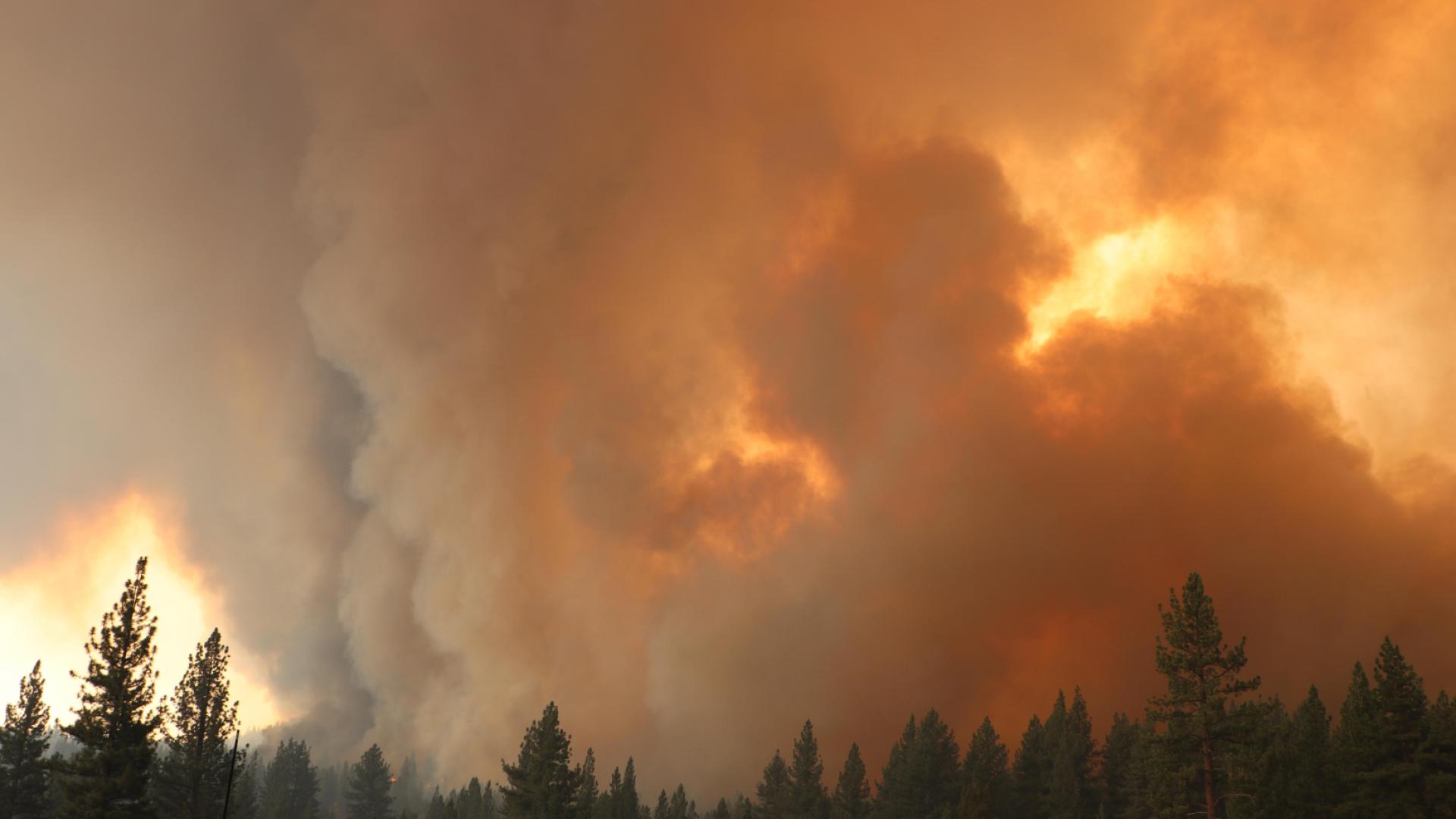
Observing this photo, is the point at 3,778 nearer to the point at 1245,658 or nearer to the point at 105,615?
the point at 105,615

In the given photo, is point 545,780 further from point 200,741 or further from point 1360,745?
point 1360,745

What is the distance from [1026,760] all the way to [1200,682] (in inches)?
2174

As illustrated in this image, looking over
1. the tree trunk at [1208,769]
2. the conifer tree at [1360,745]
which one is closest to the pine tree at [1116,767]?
the conifer tree at [1360,745]

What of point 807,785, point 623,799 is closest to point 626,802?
point 623,799

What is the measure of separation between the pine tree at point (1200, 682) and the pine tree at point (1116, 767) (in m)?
47.3

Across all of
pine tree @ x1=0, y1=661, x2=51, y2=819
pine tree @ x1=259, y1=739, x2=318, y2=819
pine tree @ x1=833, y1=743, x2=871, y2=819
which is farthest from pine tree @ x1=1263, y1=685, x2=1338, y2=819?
pine tree @ x1=259, y1=739, x2=318, y2=819

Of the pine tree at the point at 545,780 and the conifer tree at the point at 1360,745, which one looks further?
the pine tree at the point at 545,780

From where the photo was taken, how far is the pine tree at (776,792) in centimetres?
10925

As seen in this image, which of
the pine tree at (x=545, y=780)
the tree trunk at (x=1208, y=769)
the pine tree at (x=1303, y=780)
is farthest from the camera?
the pine tree at (x=545, y=780)

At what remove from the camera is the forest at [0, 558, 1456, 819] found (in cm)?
4559

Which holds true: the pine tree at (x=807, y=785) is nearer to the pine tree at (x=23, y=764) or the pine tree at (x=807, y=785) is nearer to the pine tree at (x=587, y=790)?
the pine tree at (x=587, y=790)

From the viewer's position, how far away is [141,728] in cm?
4659

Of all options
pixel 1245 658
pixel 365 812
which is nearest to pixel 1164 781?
pixel 1245 658

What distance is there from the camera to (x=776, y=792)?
111562 mm
